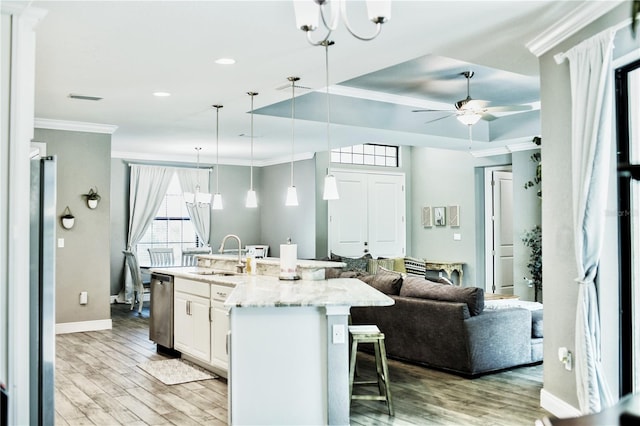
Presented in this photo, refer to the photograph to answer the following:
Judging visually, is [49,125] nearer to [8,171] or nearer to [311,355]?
[8,171]

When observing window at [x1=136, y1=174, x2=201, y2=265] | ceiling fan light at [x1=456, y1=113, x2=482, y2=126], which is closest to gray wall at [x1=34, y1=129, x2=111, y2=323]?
window at [x1=136, y1=174, x2=201, y2=265]

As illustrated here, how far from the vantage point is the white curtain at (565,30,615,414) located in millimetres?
3277

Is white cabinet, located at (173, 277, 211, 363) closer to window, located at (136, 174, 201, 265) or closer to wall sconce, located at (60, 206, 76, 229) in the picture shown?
wall sconce, located at (60, 206, 76, 229)

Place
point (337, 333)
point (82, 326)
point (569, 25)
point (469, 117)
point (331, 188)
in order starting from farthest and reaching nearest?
1. point (82, 326)
2. point (469, 117)
3. point (331, 188)
4. point (569, 25)
5. point (337, 333)

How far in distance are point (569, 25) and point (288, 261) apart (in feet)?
8.69

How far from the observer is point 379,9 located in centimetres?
276

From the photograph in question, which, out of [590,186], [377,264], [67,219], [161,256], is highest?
[590,186]

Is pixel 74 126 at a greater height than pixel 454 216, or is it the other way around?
pixel 74 126

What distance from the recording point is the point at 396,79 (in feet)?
20.7

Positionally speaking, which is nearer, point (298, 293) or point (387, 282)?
point (298, 293)

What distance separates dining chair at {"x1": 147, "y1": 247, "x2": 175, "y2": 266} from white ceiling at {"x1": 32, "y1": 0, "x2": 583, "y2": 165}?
2214 mm

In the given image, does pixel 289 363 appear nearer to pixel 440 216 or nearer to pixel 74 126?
pixel 74 126

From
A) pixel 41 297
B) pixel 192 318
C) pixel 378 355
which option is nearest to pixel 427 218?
pixel 192 318

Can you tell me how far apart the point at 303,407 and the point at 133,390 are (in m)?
1.84
